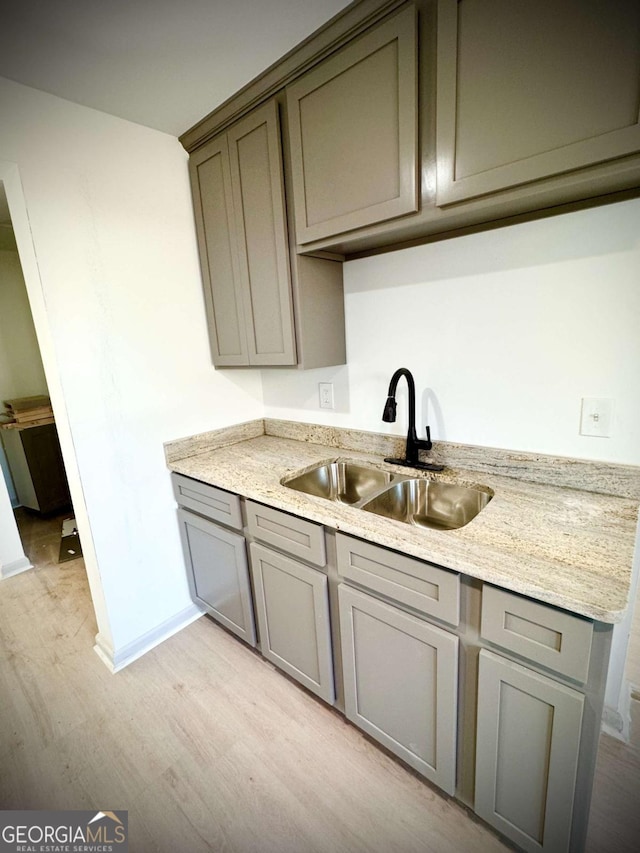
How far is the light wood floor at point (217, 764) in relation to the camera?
1.13 meters

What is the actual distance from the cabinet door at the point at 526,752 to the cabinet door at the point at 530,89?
120 cm

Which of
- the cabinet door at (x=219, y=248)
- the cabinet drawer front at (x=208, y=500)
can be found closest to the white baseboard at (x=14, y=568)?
the cabinet drawer front at (x=208, y=500)

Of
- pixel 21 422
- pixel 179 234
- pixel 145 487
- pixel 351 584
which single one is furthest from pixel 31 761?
pixel 21 422

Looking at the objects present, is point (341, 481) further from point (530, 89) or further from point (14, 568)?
point (14, 568)

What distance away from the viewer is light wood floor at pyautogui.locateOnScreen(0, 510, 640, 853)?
1.13 metres

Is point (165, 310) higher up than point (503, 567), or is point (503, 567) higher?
point (165, 310)

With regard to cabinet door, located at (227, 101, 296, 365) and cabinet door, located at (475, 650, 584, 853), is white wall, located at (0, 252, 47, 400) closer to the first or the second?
cabinet door, located at (227, 101, 296, 365)

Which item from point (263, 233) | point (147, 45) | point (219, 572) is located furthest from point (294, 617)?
point (147, 45)

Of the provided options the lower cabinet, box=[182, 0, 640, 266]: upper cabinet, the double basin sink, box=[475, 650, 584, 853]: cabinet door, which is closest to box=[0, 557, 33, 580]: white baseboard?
the lower cabinet

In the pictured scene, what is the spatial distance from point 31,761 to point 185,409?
4.79 ft

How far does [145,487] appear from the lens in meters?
1.77

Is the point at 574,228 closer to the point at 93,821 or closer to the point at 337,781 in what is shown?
the point at 337,781

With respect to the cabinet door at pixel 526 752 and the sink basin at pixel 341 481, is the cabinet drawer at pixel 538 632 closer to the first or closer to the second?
the cabinet door at pixel 526 752

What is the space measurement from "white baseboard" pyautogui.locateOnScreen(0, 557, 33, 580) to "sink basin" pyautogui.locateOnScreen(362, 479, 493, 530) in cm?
257
